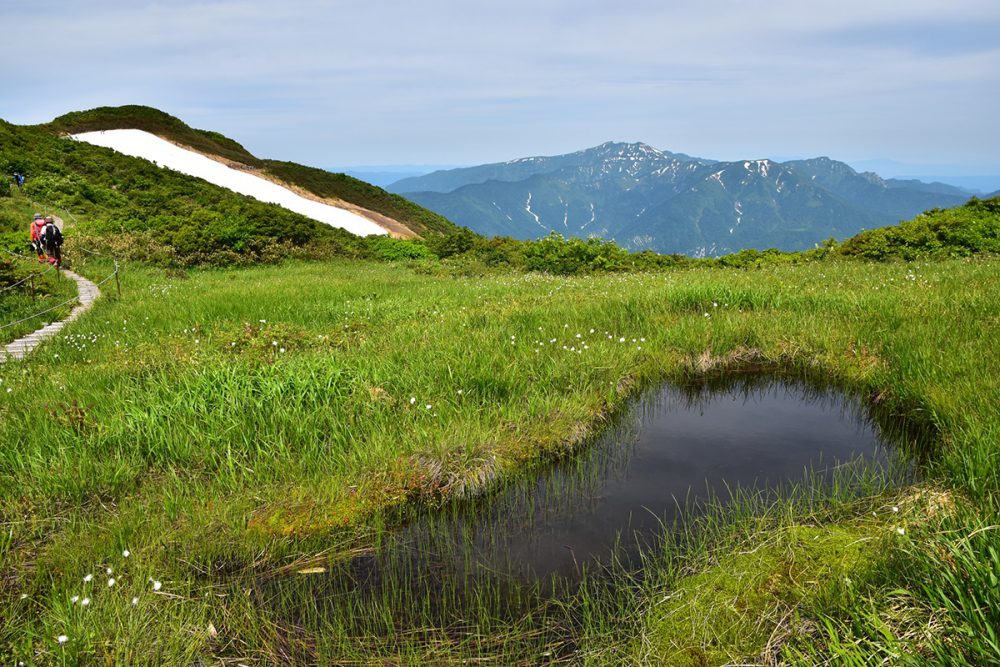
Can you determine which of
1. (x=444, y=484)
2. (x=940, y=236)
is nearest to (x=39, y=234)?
(x=444, y=484)

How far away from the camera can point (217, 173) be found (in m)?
51.2

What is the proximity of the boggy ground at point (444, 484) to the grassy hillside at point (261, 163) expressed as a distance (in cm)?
4551

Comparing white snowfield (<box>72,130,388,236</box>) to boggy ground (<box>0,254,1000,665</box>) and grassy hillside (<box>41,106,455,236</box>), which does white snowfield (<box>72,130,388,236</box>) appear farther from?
boggy ground (<box>0,254,1000,665</box>)

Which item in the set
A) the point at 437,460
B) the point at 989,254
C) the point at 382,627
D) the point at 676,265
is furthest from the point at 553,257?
the point at 382,627

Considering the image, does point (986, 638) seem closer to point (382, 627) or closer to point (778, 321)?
point (382, 627)

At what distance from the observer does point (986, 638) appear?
2.36 meters

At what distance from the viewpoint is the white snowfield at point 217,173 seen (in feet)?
160

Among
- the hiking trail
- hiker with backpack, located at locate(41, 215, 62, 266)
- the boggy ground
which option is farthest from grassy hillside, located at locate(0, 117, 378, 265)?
the boggy ground

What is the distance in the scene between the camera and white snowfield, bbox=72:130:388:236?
48.8 metres

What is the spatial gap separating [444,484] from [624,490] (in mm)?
1853

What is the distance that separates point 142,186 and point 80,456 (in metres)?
42.0

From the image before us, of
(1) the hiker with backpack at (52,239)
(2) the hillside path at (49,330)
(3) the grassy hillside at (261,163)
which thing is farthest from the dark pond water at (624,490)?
(3) the grassy hillside at (261,163)

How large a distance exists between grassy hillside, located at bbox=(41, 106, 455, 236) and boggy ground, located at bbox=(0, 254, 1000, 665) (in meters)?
45.5

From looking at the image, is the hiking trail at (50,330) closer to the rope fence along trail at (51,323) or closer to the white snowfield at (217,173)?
the rope fence along trail at (51,323)
